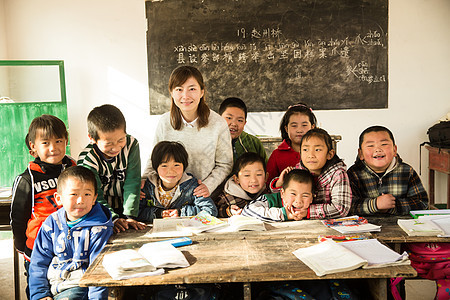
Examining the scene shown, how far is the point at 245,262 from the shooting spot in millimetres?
1701

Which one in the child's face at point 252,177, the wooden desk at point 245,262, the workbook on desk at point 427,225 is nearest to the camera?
the wooden desk at point 245,262

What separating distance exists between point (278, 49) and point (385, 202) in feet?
9.65

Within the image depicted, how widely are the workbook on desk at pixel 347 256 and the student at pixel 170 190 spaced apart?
2.65 ft

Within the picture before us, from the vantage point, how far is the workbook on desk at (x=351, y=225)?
205 centimetres

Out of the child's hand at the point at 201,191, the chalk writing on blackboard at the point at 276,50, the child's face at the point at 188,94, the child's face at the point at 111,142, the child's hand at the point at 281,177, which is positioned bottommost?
the child's hand at the point at 201,191

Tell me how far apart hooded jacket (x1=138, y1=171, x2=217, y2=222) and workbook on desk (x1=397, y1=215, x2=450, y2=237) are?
1.01 metres

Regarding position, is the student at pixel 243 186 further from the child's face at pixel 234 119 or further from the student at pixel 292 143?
the child's face at pixel 234 119

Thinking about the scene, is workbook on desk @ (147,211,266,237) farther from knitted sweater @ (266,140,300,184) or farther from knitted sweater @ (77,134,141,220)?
knitted sweater @ (266,140,300,184)

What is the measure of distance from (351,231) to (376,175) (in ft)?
1.81

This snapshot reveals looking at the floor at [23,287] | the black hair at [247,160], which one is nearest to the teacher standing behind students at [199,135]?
the black hair at [247,160]

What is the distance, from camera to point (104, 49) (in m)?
4.96

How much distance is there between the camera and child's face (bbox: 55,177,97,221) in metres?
1.96

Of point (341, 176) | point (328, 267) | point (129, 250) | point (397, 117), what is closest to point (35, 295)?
point (129, 250)

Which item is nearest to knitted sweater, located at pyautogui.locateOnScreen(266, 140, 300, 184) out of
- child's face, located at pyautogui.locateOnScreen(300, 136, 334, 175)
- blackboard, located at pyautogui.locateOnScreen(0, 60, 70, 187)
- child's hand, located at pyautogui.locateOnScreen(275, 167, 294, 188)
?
child's hand, located at pyautogui.locateOnScreen(275, 167, 294, 188)
